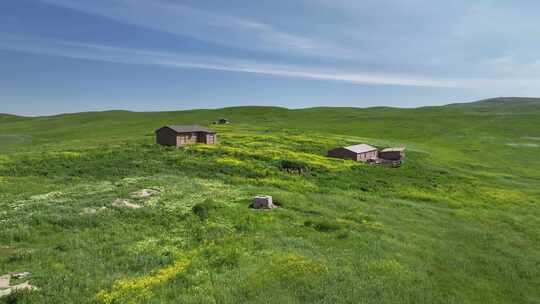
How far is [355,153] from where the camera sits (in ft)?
187

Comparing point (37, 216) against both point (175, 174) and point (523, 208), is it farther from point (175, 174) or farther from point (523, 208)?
point (523, 208)

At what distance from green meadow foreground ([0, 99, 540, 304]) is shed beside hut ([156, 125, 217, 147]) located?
1065 centimetres

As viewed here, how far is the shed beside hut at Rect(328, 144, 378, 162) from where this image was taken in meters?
57.1

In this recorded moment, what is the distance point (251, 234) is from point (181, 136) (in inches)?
1554

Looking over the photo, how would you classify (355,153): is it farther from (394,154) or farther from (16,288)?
(16,288)

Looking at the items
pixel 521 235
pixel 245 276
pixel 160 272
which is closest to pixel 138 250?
pixel 160 272

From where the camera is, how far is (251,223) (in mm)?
20984

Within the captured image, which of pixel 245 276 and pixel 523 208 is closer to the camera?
pixel 245 276

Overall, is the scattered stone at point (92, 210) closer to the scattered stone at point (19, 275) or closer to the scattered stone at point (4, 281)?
the scattered stone at point (19, 275)

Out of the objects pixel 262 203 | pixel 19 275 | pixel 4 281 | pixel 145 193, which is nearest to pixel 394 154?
pixel 262 203

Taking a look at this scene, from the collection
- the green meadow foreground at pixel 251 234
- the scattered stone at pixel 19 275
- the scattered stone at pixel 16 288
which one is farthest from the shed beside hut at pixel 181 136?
the scattered stone at pixel 16 288

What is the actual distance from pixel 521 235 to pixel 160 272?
84.3 feet

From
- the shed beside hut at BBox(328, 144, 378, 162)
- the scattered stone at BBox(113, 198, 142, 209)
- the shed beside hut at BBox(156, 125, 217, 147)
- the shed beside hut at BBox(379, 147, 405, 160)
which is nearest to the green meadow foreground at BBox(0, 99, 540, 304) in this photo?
the scattered stone at BBox(113, 198, 142, 209)

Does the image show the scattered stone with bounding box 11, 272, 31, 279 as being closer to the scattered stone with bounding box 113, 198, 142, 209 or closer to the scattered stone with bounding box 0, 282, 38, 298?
the scattered stone with bounding box 0, 282, 38, 298
